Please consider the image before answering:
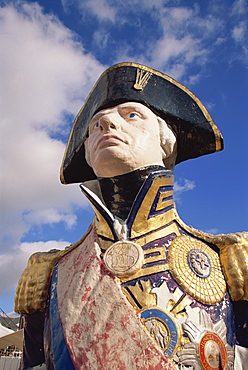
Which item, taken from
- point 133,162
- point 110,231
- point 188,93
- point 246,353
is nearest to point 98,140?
point 133,162

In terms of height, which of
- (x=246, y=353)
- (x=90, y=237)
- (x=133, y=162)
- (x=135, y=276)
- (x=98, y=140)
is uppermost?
(x=98, y=140)

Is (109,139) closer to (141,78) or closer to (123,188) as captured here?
(123,188)

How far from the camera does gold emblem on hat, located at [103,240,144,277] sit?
2346 millimetres

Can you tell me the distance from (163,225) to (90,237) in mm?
628

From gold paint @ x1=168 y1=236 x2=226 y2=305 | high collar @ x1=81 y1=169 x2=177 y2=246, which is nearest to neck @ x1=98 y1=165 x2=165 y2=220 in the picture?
high collar @ x1=81 y1=169 x2=177 y2=246

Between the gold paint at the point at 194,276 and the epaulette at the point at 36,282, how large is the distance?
0.90 metres

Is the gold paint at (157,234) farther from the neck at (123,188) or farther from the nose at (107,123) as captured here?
the nose at (107,123)

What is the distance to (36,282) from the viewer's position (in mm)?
2867

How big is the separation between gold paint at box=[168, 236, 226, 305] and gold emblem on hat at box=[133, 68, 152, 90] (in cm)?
147

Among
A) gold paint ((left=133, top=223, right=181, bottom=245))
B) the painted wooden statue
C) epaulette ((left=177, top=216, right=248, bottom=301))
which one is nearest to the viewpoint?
the painted wooden statue

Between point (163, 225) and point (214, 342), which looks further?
point (163, 225)

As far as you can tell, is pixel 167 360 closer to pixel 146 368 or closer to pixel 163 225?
pixel 146 368

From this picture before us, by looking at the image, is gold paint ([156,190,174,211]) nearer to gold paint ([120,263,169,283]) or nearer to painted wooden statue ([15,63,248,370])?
painted wooden statue ([15,63,248,370])

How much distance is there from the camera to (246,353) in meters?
2.31
